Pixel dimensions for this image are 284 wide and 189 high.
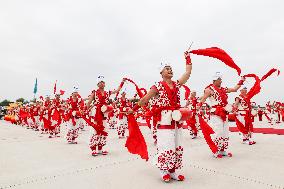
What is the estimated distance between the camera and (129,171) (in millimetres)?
5133

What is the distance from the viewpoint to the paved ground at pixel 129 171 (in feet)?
14.1

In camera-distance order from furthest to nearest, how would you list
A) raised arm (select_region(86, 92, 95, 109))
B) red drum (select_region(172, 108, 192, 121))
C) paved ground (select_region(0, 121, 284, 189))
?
raised arm (select_region(86, 92, 95, 109)) < red drum (select_region(172, 108, 192, 121)) < paved ground (select_region(0, 121, 284, 189))

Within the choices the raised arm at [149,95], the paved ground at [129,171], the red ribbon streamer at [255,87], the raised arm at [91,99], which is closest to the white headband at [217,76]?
the red ribbon streamer at [255,87]

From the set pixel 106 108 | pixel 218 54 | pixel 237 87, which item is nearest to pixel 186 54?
pixel 218 54

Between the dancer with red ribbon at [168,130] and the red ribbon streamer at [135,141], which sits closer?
the dancer with red ribbon at [168,130]

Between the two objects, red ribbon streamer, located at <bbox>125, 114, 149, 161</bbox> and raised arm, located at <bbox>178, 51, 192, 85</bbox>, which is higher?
raised arm, located at <bbox>178, 51, 192, 85</bbox>

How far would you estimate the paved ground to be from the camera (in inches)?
169

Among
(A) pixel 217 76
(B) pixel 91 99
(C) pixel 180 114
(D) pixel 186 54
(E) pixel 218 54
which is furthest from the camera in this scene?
(B) pixel 91 99

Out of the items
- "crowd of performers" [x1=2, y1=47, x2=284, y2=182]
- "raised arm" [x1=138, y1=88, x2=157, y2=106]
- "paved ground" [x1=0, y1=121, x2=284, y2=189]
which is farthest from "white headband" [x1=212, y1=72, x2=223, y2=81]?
"raised arm" [x1=138, y1=88, x2=157, y2=106]

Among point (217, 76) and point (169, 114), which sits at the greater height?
point (217, 76)

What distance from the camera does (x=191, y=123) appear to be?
10.5 m

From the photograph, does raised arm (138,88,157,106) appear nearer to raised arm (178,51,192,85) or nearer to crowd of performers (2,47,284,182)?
crowd of performers (2,47,284,182)

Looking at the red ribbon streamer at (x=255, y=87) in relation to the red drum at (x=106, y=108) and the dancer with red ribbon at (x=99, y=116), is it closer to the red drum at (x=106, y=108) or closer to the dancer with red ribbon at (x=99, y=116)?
the dancer with red ribbon at (x=99, y=116)

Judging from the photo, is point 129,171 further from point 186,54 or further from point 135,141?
point 186,54
